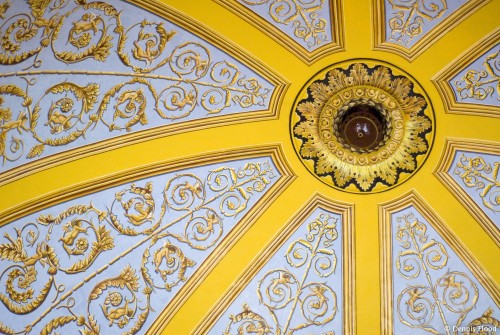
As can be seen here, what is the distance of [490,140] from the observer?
9852 millimetres

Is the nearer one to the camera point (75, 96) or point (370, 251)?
point (75, 96)

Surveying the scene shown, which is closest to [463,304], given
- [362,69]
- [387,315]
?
[387,315]

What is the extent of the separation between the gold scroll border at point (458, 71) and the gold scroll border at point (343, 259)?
1.65 m

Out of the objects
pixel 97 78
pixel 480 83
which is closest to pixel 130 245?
pixel 97 78

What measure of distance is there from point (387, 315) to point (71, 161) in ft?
13.0

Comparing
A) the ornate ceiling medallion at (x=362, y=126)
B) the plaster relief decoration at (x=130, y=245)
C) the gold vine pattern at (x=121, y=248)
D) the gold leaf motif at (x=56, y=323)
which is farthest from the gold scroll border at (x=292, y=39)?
the gold leaf motif at (x=56, y=323)

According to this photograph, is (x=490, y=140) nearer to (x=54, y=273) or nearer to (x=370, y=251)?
(x=370, y=251)

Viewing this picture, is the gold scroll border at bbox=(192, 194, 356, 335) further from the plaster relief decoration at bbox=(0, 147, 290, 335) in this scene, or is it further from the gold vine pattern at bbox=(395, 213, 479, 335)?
the gold vine pattern at bbox=(395, 213, 479, 335)

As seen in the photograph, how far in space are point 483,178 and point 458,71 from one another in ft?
4.24

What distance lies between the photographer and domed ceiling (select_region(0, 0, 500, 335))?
911 centimetres

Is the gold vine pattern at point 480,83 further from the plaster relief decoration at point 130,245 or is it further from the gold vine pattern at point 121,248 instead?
the gold vine pattern at point 121,248

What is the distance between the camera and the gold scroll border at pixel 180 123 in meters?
9.08

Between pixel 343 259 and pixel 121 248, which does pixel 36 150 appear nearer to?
pixel 121 248

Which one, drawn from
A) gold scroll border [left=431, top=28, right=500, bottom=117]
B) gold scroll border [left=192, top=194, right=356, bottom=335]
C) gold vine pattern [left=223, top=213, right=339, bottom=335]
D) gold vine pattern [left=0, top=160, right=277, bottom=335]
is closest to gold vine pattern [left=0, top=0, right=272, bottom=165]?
gold vine pattern [left=0, top=160, right=277, bottom=335]
